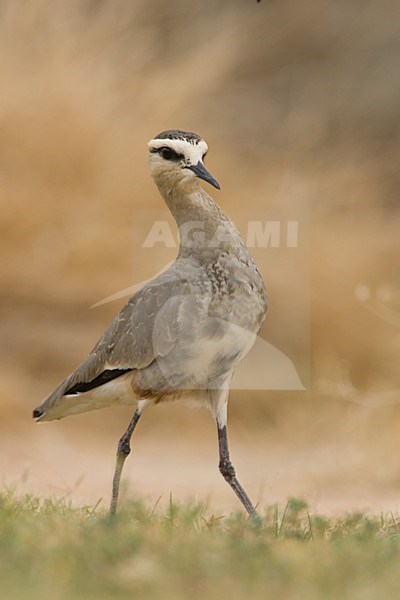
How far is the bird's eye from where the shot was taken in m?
4.23

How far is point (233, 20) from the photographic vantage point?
536 cm

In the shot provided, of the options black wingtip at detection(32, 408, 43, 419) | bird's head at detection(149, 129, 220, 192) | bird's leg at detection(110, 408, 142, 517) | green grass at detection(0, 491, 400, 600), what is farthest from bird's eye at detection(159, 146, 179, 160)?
green grass at detection(0, 491, 400, 600)

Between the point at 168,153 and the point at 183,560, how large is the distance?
176 centimetres

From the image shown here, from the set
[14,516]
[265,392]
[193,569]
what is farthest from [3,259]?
[193,569]

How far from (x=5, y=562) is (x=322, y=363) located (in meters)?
2.59

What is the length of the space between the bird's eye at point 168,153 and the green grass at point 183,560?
139 cm

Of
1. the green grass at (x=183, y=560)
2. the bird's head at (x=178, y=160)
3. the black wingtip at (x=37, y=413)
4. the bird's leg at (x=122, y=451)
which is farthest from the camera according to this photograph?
the black wingtip at (x=37, y=413)

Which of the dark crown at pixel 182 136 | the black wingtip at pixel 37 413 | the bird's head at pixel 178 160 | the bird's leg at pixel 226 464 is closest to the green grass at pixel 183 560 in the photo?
the bird's leg at pixel 226 464

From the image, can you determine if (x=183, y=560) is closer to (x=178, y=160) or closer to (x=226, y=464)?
(x=226, y=464)

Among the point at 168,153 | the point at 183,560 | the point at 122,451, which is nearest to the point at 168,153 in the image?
the point at 168,153

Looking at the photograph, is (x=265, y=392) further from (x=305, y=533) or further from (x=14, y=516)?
(x=14, y=516)

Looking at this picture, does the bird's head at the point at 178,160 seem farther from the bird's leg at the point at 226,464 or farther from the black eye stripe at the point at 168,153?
the bird's leg at the point at 226,464

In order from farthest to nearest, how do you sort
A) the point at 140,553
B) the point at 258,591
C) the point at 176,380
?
the point at 176,380
the point at 140,553
the point at 258,591

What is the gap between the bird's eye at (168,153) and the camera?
4234 mm
